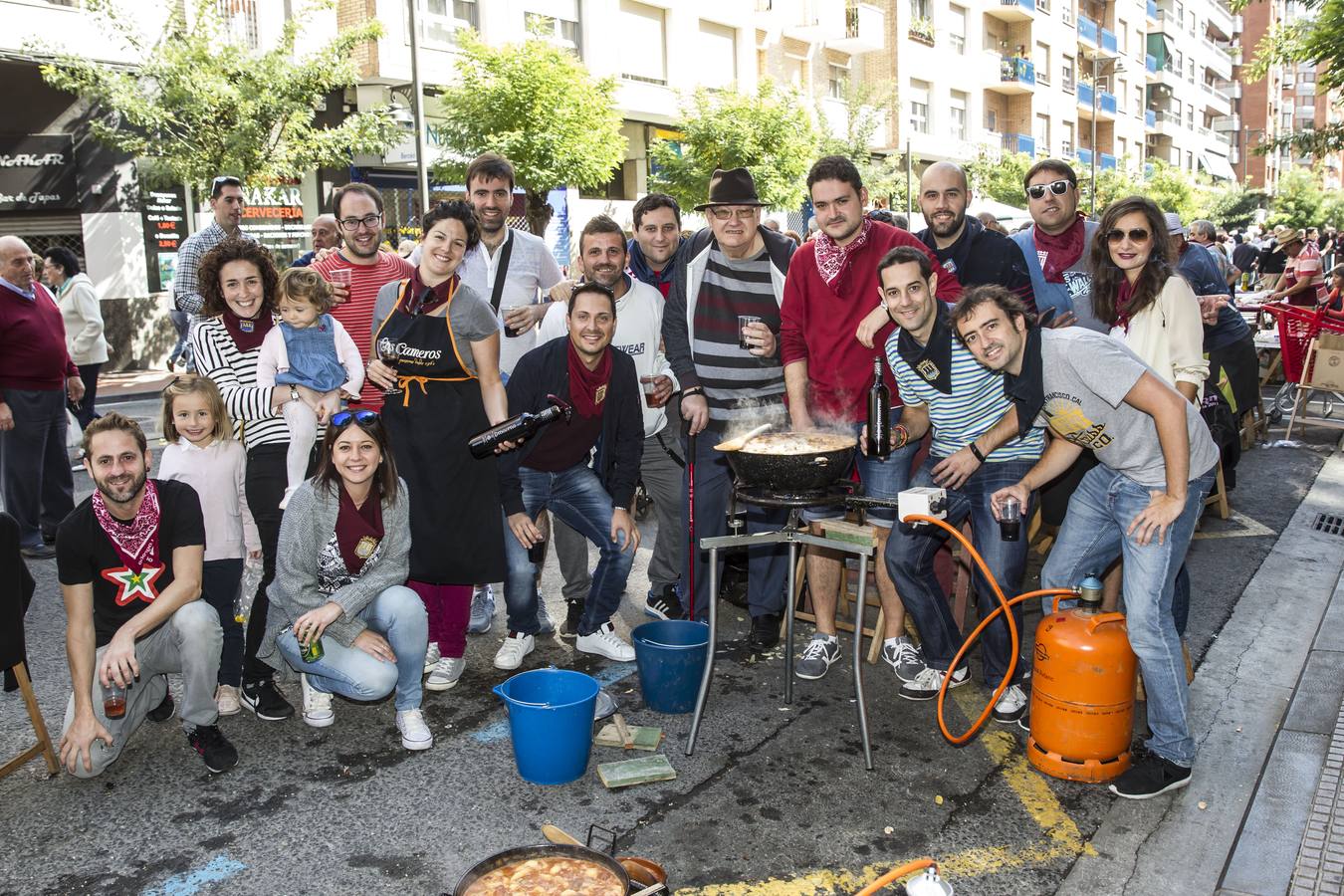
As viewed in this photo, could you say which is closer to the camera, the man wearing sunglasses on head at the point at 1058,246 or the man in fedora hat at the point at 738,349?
the man in fedora hat at the point at 738,349

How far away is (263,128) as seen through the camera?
15289mm

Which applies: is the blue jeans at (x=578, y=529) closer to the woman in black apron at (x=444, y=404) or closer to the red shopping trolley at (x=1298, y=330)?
the woman in black apron at (x=444, y=404)

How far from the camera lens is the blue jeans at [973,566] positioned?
4441 mm

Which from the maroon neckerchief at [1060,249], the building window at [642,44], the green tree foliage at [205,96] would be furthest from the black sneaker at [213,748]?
the building window at [642,44]

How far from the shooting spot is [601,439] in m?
5.18

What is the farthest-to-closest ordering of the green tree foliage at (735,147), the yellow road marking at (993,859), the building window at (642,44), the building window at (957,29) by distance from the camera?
the building window at (957,29) < the building window at (642,44) < the green tree foliage at (735,147) < the yellow road marking at (993,859)

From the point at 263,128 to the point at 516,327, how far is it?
11681mm

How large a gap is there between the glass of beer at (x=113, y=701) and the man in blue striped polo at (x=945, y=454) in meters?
3.13

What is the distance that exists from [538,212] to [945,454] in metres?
16.3

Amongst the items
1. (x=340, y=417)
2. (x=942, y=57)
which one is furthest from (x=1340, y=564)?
(x=942, y=57)

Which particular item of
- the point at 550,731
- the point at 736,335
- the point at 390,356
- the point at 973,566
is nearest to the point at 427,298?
the point at 390,356

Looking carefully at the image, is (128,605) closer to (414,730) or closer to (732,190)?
(414,730)

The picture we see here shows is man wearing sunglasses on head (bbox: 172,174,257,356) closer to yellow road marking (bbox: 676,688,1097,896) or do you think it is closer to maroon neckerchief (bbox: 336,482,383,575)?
maroon neckerchief (bbox: 336,482,383,575)

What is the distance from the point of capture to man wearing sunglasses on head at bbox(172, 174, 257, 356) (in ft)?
21.0
